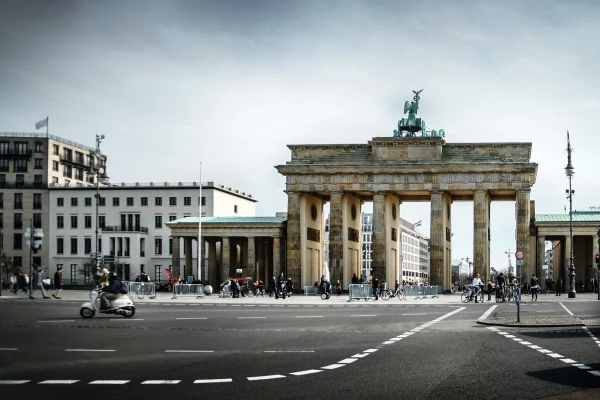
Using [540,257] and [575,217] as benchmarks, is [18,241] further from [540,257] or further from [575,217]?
[575,217]

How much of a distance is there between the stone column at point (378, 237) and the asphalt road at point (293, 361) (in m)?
54.1

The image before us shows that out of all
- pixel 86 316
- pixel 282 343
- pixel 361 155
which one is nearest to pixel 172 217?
pixel 361 155

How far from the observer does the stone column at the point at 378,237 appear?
273 feet

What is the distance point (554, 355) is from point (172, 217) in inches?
4031

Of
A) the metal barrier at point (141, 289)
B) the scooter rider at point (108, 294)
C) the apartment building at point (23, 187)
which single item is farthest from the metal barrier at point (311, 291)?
the apartment building at point (23, 187)

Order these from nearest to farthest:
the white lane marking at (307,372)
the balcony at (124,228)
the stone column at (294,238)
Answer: the white lane marking at (307,372)
the stone column at (294,238)
the balcony at (124,228)

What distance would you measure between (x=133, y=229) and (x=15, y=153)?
106939mm

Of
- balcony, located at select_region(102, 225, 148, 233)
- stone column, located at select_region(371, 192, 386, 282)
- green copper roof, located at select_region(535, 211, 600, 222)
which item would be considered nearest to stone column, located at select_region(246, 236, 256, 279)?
stone column, located at select_region(371, 192, 386, 282)

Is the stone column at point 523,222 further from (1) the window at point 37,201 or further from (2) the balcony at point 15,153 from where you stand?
(2) the balcony at point 15,153

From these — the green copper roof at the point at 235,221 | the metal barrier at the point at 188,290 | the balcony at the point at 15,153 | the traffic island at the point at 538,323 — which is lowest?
the metal barrier at the point at 188,290

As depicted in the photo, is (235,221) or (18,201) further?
(235,221)

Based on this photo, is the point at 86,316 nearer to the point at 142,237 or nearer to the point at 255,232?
the point at 255,232

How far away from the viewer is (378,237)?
8400cm

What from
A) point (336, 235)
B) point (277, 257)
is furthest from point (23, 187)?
point (277, 257)
